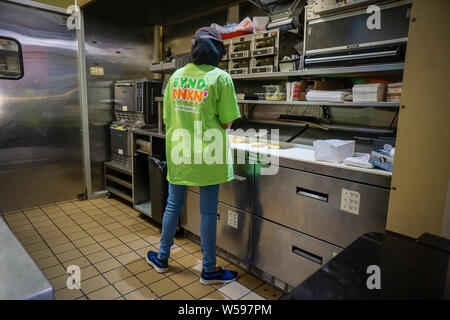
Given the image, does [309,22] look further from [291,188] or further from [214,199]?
[214,199]

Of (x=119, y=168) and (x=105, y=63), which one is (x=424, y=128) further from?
(x=105, y=63)

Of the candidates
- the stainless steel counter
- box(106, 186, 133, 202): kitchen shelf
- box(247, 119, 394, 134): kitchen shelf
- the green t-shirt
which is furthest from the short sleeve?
box(106, 186, 133, 202): kitchen shelf

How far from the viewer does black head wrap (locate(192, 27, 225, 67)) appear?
1.91 meters

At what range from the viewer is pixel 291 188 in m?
1.98

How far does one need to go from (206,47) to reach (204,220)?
1.12 metres

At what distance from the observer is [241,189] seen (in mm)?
2279

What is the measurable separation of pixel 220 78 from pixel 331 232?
3.72 ft

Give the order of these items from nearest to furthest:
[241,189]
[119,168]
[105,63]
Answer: [241,189] < [119,168] < [105,63]

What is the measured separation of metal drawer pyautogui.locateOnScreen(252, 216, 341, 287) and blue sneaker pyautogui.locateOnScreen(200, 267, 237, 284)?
0.20 metres

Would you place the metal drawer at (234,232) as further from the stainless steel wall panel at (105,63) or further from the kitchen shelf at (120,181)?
the stainless steel wall panel at (105,63)

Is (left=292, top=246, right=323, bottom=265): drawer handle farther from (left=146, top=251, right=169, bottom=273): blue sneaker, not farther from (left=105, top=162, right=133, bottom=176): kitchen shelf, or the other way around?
(left=105, top=162, right=133, bottom=176): kitchen shelf

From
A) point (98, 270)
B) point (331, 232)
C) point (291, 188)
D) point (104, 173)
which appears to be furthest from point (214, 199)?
point (104, 173)

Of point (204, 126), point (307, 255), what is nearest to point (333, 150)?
point (307, 255)

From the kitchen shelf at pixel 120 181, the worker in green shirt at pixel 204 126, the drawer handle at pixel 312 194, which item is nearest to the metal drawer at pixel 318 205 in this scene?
the drawer handle at pixel 312 194
